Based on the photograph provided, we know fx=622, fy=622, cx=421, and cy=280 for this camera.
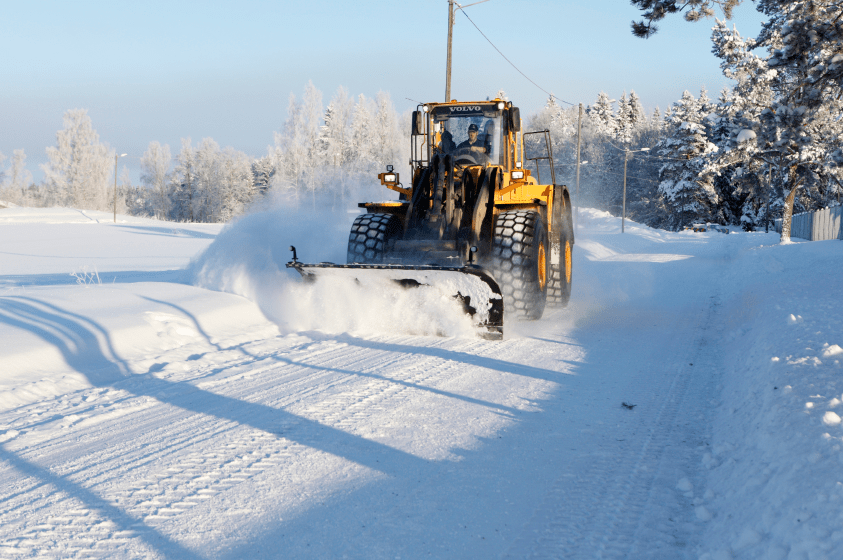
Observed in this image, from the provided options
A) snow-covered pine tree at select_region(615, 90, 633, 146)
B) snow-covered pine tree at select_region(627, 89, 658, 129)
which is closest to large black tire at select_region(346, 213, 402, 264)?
snow-covered pine tree at select_region(615, 90, 633, 146)

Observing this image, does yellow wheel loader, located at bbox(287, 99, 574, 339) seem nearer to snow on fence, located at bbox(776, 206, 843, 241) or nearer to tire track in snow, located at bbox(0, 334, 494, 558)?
tire track in snow, located at bbox(0, 334, 494, 558)

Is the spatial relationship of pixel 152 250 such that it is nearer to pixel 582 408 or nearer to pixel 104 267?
pixel 104 267

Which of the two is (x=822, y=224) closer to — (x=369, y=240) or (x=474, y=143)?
(x=474, y=143)

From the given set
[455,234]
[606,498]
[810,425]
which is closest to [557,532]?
[606,498]

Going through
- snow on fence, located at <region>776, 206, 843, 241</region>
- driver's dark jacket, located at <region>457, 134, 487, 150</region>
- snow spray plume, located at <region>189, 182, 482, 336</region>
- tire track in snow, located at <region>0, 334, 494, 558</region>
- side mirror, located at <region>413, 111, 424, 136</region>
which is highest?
side mirror, located at <region>413, 111, 424, 136</region>

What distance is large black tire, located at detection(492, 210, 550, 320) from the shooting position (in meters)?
8.02

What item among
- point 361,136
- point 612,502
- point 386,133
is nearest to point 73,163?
point 361,136

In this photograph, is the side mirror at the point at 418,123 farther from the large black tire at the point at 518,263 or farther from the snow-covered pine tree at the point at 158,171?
the snow-covered pine tree at the point at 158,171

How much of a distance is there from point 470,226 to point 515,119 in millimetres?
1845

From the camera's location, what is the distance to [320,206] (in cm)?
1269

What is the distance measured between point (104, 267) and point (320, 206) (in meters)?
9.97

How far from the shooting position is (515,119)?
29.6ft

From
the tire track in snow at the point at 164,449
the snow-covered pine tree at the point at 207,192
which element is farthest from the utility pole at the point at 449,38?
the snow-covered pine tree at the point at 207,192

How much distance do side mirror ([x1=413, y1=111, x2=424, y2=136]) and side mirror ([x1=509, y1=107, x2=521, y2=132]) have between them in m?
1.33
